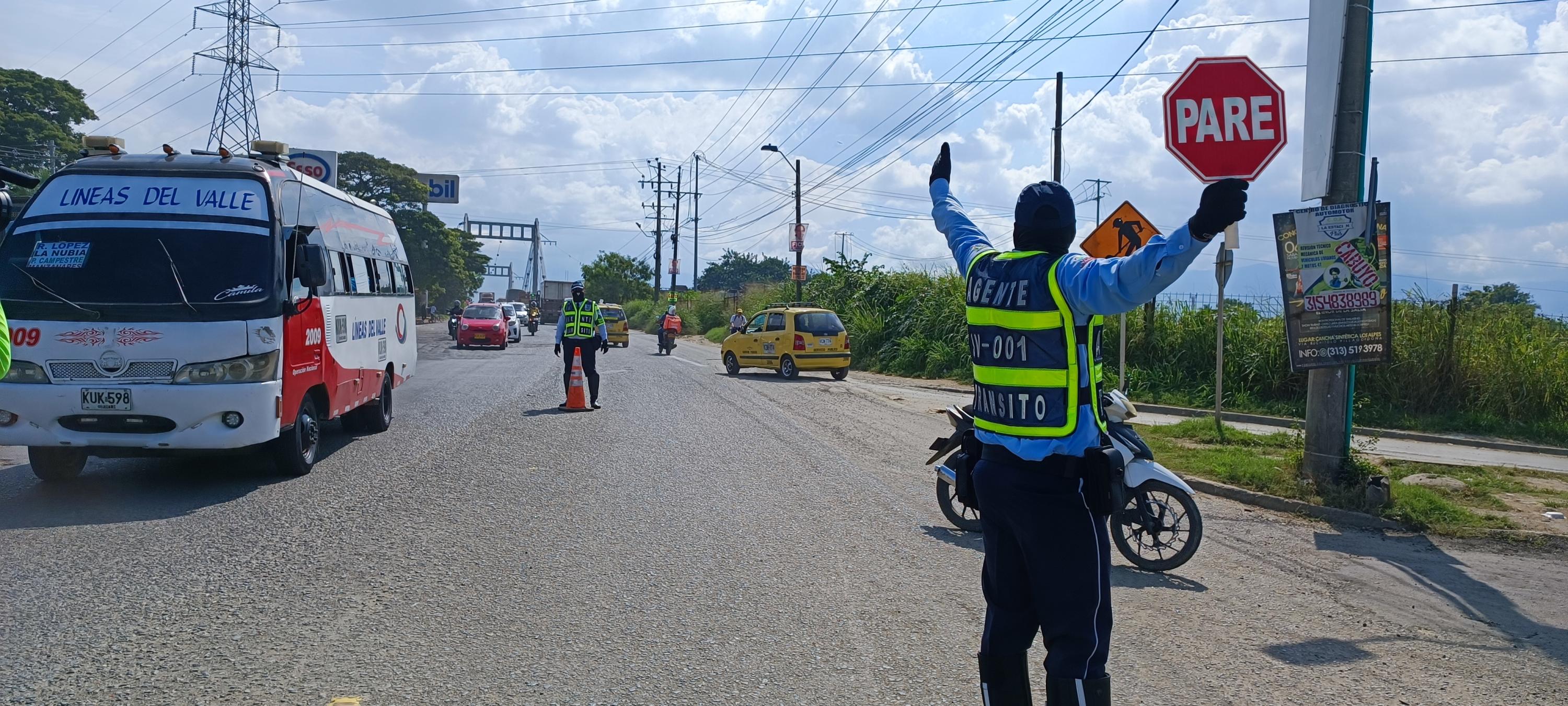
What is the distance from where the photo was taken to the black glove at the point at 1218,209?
2.72 m

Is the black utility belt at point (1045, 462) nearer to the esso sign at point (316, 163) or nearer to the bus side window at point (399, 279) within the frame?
the bus side window at point (399, 279)

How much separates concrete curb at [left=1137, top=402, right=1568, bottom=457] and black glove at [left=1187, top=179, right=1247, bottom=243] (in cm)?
1018

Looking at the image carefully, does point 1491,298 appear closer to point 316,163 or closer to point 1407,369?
point 1407,369

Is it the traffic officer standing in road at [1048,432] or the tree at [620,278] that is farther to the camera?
the tree at [620,278]

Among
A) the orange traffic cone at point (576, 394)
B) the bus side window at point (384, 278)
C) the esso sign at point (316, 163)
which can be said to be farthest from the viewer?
the esso sign at point (316, 163)

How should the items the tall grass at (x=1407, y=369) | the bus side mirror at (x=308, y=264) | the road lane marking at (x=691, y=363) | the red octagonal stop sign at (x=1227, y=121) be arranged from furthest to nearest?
the road lane marking at (x=691, y=363) < the tall grass at (x=1407, y=369) < the red octagonal stop sign at (x=1227, y=121) < the bus side mirror at (x=308, y=264)

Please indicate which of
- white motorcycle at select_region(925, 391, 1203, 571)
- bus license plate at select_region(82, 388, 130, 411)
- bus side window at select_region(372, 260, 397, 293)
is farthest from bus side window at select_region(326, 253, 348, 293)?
white motorcycle at select_region(925, 391, 1203, 571)

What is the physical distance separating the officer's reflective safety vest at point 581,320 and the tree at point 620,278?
76.4 metres

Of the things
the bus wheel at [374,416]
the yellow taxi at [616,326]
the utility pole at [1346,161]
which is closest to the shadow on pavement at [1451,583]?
the utility pole at [1346,161]

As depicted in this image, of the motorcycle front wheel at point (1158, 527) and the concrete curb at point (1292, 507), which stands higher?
the motorcycle front wheel at point (1158, 527)

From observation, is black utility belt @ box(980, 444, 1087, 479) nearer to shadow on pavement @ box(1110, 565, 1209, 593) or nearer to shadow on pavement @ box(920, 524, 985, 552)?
shadow on pavement @ box(1110, 565, 1209, 593)

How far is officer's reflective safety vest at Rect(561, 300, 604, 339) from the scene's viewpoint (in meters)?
15.0

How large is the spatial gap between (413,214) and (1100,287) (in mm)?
72502

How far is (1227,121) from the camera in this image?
9.25 metres
